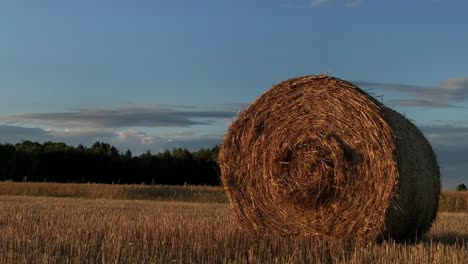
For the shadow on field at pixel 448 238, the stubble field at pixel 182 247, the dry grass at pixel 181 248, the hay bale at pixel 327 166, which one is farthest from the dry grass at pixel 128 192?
the dry grass at pixel 181 248

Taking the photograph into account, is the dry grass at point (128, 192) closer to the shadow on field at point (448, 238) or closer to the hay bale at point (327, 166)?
the shadow on field at point (448, 238)

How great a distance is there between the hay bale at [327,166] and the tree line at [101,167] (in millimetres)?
33194

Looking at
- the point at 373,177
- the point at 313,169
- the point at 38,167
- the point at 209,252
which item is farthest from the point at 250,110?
the point at 38,167

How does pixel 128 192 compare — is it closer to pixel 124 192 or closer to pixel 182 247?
pixel 124 192

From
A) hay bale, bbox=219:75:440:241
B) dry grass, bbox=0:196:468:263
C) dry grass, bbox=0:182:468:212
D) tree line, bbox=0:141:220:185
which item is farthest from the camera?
tree line, bbox=0:141:220:185

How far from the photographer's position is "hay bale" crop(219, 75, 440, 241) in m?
6.80

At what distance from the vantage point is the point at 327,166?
6957 mm

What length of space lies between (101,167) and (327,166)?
3622 cm

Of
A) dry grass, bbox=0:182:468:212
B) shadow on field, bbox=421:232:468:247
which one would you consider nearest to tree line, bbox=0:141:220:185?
dry grass, bbox=0:182:468:212

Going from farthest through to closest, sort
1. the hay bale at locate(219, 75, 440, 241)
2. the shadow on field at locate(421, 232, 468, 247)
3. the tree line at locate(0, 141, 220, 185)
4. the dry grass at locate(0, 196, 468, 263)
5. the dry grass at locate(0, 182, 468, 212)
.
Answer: the tree line at locate(0, 141, 220, 185) < the dry grass at locate(0, 182, 468, 212) < the shadow on field at locate(421, 232, 468, 247) < the hay bale at locate(219, 75, 440, 241) < the dry grass at locate(0, 196, 468, 263)

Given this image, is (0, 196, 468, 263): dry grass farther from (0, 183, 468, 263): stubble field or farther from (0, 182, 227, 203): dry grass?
(0, 182, 227, 203): dry grass

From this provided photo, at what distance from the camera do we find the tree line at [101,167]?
40781 mm

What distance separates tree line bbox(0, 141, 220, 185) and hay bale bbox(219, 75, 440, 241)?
33.2 meters

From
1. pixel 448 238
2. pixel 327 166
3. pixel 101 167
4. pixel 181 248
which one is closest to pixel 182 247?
pixel 181 248
